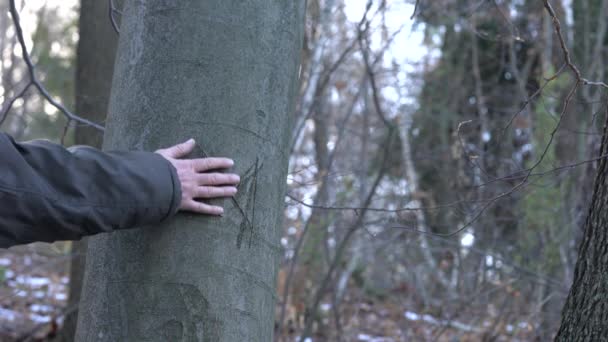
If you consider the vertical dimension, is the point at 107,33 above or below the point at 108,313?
above

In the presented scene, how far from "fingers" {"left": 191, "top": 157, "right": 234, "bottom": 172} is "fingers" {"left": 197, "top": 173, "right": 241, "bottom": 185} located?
0.05 feet

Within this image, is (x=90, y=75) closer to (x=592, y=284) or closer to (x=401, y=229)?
(x=401, y=229)

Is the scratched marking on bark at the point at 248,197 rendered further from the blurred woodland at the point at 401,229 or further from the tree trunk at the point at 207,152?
the blurred woodland at the point at 401,229

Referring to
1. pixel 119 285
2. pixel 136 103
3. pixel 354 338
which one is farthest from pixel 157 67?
pixel 354 338

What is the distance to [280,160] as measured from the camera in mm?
1878

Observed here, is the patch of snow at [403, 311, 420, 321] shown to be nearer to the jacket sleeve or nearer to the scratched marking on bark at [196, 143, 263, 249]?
the scratched marking on bark at [196, 143, 263, 249]

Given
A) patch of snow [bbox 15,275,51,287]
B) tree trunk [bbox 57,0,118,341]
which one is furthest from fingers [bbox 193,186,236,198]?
patch of snow [bbox 15,275,51,287]

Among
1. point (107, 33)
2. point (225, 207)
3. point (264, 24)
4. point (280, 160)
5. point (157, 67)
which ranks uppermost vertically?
point (107, 33)

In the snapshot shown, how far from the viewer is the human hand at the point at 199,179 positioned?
5.60ft

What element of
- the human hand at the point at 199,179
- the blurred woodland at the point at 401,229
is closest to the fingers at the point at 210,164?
the human hand at the point at 199,179

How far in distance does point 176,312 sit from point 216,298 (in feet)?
0.32

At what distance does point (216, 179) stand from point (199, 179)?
0.14ft

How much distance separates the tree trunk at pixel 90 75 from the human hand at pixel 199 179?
3.56 metres

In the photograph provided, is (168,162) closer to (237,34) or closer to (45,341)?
(237,34)
